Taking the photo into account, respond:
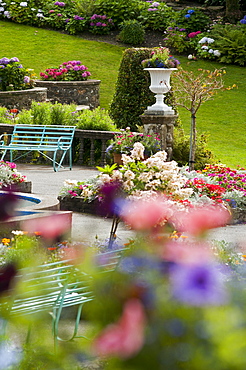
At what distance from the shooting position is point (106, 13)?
24.0 meters

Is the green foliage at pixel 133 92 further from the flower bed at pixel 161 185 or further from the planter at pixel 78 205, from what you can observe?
the planter at pixel 78 205

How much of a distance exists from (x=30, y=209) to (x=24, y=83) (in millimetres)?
10946

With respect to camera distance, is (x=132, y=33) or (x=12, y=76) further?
(x=132, y=33)

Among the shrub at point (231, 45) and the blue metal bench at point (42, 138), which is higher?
the shrub at point (231, 45)

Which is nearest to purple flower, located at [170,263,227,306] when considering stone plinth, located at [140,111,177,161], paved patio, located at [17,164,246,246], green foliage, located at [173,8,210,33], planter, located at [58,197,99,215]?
paved patio, located at [17,164,246,246]

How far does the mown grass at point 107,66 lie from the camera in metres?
16.0

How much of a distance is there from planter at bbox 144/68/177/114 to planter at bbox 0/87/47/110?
5.19 m

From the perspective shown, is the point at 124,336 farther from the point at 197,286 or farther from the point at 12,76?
the point at 12,76

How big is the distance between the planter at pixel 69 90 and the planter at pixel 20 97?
1093 mm

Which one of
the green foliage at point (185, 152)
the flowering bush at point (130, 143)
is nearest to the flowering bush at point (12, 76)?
the green foliage at point (185, 152)

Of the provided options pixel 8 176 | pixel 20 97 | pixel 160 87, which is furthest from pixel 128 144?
pixel 20 97

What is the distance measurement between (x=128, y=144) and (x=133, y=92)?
3050 mm

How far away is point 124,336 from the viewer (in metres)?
0.92

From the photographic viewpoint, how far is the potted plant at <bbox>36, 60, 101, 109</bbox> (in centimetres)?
1723
